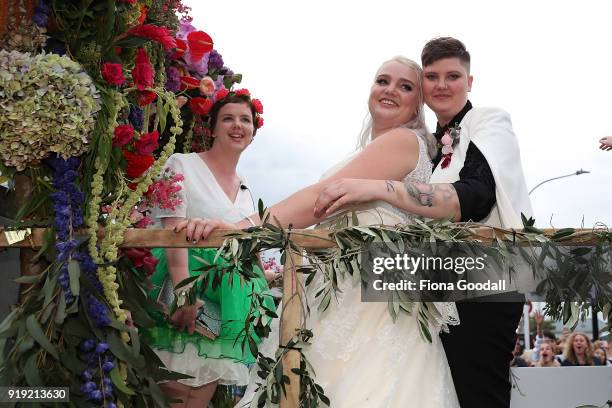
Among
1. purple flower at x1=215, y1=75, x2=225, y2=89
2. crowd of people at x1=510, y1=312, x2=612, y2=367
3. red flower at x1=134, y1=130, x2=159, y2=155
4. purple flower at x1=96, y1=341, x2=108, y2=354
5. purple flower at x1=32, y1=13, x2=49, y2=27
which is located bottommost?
crowd of people at x1=510, y1=312, x2=612, y2=367

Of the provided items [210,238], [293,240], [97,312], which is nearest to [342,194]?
[293,240]

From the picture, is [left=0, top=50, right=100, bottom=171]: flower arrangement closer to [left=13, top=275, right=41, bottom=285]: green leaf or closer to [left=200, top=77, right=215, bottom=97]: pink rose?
[left=13, top=275, right=41, bottom=285]: green leaf

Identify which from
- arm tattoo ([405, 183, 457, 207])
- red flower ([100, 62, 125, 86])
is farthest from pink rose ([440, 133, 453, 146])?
red flower ([100, 62, 125, 86])

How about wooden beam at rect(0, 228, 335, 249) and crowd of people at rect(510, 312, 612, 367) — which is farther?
crowd of people at rect(510, 312, 612, 367)

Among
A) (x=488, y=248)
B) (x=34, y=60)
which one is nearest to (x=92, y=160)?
(x=34, y=60)

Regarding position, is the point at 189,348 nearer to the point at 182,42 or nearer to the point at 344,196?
the point at 344,196

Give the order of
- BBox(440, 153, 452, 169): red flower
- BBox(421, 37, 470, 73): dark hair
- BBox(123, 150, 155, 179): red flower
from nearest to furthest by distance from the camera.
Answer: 1. BBox(123, 150, 155, 179): red flower
2. BBox(440, 153, 452, 169): red flower
3. BBox(421, 37, 470, 73): dark hair

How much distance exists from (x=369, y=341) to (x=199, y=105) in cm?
162

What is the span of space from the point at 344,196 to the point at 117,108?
2.88ft

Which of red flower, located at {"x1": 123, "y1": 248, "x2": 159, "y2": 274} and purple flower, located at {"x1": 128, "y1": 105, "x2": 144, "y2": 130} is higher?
purple flower, located at {"x1": 128, "y1": 105, "x2": 144, "y2": 130}

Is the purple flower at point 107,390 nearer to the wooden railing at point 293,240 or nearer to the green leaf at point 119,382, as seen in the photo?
the green leaf at point 119,382

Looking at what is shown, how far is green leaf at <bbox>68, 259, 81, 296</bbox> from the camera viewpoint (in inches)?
97.3

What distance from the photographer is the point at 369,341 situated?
2746mm

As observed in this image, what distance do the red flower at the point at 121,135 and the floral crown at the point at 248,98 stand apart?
4.00ft
